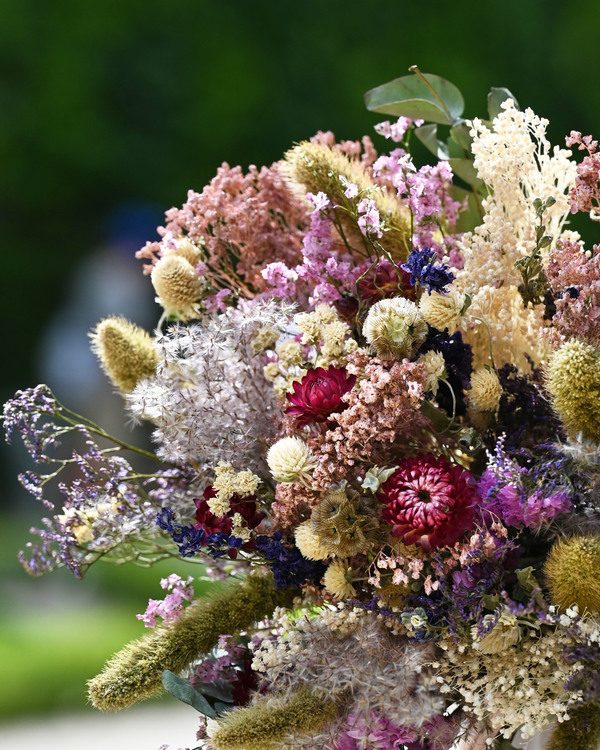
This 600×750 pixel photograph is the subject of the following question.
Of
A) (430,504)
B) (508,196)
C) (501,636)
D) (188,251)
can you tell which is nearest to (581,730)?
(501,636)

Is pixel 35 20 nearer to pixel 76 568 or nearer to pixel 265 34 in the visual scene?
pixel 265 34

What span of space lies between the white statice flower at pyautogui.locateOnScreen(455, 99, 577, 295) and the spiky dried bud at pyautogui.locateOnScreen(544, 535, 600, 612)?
0.79ft

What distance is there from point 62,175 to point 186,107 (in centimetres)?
71

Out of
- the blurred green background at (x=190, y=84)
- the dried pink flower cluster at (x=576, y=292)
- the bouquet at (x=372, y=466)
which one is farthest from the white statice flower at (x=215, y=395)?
the blurred green background at (x=190, y=84)

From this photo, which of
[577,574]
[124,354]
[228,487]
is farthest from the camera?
[124,354]

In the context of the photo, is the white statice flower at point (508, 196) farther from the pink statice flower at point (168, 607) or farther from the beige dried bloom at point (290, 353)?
the pink statice flower at point (168, 607)

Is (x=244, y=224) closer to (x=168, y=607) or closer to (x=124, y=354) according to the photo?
(x=124, y=354)

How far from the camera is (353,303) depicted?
805 millimetres

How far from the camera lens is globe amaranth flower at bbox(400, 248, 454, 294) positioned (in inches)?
28.3

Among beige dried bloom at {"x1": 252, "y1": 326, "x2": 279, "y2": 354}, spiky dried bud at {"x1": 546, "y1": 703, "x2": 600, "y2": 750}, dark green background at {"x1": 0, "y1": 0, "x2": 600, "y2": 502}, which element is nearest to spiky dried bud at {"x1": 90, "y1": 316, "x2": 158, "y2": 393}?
beige dried bloom at {"x1": 252, "y1": 326, "x2": 279, "y2": 354}

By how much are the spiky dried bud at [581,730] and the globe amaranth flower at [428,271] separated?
361 mm

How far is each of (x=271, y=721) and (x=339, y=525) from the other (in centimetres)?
15

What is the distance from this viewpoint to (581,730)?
0.74 metres

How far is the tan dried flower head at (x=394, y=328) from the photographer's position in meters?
0.72
